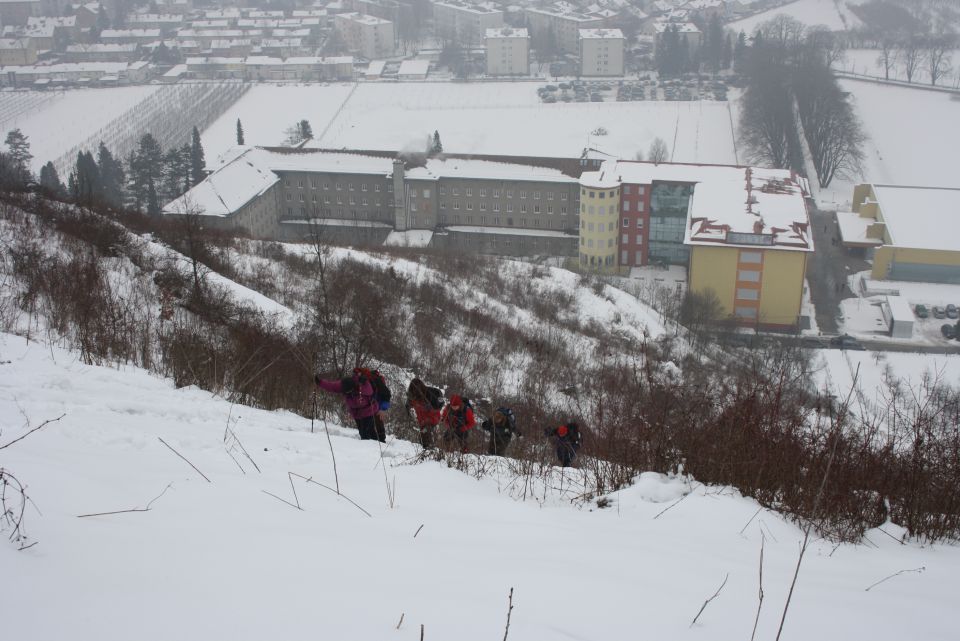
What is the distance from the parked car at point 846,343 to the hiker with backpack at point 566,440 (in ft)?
57.2

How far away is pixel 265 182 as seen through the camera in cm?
3011

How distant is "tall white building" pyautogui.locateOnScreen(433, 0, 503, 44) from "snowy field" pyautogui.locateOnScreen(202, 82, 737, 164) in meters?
17.2

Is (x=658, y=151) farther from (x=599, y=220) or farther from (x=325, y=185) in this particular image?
(x=325, y=185)

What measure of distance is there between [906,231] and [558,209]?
1197cm

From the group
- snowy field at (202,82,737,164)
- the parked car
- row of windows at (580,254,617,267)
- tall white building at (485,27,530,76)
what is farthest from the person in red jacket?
tall white building at (485,27,530,76)

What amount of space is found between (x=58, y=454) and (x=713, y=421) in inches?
118

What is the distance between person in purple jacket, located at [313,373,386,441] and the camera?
470 centimetres

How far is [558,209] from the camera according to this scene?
2989 centimetres

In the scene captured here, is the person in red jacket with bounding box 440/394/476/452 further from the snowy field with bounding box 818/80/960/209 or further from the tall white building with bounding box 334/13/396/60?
the tall white building with bounding box 334/13/396/60

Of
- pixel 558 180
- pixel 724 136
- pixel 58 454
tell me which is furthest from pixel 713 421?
pixel 724 136

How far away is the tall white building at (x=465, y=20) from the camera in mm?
70125

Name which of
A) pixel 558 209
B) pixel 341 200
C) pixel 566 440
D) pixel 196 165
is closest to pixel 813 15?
pixel 558 209

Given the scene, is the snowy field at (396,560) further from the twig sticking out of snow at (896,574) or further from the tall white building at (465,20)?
the tall white building at (465,20)

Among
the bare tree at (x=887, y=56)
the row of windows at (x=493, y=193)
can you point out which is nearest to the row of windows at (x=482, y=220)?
the row of windows at (x=493, y=193)
